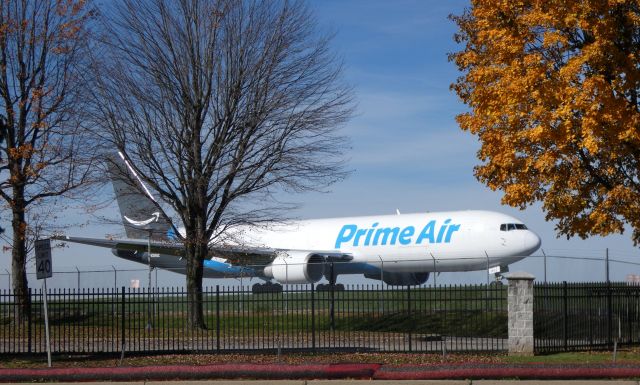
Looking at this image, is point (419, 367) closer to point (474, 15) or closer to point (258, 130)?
point (474, 15)

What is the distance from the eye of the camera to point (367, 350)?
20.2 metres

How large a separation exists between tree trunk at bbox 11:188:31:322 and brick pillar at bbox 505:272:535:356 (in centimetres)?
1418

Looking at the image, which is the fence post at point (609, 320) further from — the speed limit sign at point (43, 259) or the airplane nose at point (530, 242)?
the airplane nose at point (530, 242)

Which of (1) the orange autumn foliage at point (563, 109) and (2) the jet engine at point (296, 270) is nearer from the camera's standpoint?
(1) the orange autumn foliage at point (563, 109)

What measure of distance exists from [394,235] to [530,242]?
6899 mm

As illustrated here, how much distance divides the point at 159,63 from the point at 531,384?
15692 millimetres

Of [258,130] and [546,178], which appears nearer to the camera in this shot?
[546,178]

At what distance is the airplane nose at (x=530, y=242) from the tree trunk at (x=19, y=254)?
21.6m

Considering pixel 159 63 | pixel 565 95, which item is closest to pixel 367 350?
pixel 565 95

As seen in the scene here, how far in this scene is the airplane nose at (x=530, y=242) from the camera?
40625 mm

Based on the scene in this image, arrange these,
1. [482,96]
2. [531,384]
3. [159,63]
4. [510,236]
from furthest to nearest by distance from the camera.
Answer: [510,236]
[159,63]
[482,96]
[531,384]

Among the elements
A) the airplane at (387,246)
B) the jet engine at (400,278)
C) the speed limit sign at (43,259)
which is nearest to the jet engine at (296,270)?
the airplane at (387,246)

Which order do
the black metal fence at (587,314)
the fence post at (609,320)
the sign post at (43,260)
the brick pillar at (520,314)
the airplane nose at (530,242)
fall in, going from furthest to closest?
the airplane nose at (530,242), the black metal fence at (587,314), the fence post at (609,320), the brick pillar at (520,314), the sign post at (43,260)

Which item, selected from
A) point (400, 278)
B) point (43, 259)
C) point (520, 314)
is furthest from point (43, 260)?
point (400, 278)
